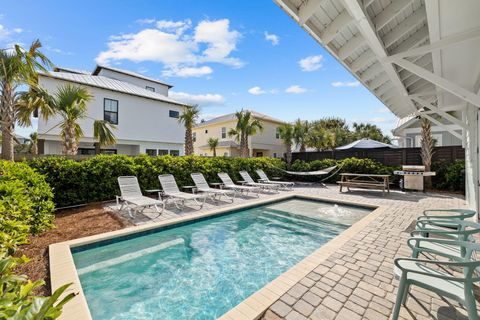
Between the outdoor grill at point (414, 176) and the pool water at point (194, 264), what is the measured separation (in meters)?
5.80

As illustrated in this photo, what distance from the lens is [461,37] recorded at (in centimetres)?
268

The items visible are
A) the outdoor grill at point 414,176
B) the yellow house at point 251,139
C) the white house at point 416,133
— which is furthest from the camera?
the yellow house at point 251,139

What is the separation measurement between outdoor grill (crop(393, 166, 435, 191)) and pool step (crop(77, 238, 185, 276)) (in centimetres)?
1070

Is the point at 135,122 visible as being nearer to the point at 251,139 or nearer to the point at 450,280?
the point at 251,139

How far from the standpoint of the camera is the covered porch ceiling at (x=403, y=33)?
2615mm

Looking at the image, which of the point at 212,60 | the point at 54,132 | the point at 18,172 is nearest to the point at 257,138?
the point at 212,60

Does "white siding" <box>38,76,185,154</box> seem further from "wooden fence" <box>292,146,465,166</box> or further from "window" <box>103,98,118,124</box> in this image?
"wooden fence" <box>292,146,465,166</box>

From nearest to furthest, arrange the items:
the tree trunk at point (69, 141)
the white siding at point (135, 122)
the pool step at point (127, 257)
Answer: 1. the pool step at point (127, 257)
2. the tree trunk at point (69, 141)
3. the white siding at point (135, 122)

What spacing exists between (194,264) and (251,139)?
19.9 meters

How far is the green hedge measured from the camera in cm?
680

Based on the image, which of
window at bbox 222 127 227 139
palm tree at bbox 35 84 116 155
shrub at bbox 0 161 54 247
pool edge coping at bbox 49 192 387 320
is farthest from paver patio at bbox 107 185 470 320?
window at bbox 222 127 227 139

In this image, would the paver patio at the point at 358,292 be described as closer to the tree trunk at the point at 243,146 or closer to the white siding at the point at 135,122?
→ the tree trunk at the point at 243,146

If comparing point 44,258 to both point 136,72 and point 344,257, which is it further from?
point 136,72

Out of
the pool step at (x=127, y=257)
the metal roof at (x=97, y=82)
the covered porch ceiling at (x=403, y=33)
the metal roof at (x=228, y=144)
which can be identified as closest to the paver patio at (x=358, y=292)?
the covered porch ceiling at (x=403, y=33)
